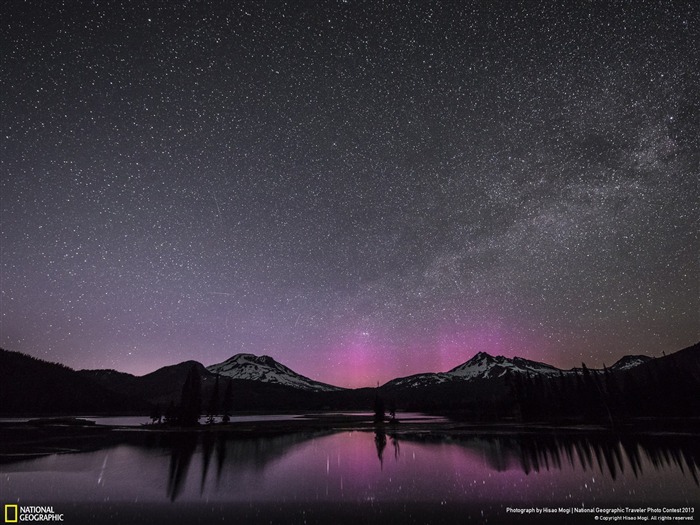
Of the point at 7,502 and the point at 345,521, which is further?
the point at 7,502

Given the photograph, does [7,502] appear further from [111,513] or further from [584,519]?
[584,519]

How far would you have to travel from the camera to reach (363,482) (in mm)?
30031

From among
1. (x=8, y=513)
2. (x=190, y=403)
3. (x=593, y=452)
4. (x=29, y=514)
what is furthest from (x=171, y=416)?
(x=593, y=452)

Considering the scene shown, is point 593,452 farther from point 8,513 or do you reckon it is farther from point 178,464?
point 8,513

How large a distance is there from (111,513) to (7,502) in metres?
8.21

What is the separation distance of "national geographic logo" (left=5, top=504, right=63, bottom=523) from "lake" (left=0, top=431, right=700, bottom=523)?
0.73 metres

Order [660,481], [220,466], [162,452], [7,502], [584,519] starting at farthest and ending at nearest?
[162,452], [220,466], [660,481], [7,502], [584,519]

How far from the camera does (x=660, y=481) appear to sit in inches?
1072

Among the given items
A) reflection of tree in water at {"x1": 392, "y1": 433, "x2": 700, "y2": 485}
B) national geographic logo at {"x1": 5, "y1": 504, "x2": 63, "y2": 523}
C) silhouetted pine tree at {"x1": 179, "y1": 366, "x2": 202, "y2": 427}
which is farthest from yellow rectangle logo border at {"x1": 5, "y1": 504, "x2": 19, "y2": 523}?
silhouetted pine tree at {"x1": 179, "y1": 366, "x2": 202, "y2": 427}

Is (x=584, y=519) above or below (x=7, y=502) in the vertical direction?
below

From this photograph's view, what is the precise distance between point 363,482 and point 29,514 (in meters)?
21.5

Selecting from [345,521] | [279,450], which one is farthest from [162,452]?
[345,521]

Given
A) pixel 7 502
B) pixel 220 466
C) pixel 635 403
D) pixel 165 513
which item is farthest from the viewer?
pixel 635 403

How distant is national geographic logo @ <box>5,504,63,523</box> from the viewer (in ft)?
67.8
